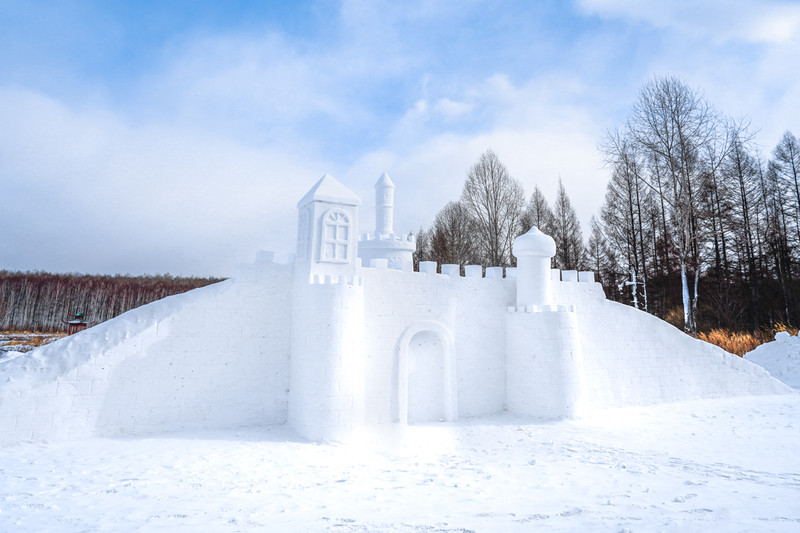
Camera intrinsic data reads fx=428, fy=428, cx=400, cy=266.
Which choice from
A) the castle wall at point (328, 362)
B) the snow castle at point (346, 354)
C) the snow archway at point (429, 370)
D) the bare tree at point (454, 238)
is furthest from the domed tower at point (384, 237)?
the bare tree at point (454, 238)

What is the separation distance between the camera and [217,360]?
27.0 feet

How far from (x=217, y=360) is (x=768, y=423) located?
37.6 ft

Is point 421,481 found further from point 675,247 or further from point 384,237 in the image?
point 675,247

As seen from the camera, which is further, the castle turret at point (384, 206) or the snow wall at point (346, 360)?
the castle turret at point (384, 206)

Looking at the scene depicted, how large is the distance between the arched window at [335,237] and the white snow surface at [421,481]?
11.6 feet

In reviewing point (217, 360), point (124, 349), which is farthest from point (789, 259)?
point (124, 349)

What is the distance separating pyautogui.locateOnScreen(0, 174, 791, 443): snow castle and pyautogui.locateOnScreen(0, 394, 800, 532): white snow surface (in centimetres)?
57

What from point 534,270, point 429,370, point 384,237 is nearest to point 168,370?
point 429,370

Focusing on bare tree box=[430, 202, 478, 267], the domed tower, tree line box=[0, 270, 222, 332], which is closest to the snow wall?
the domed tower

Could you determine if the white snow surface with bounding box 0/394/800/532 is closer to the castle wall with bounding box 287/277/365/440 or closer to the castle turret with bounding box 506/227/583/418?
the castle wall with bounding box 287/277/365/440

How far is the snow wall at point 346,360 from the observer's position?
7344 millimetres

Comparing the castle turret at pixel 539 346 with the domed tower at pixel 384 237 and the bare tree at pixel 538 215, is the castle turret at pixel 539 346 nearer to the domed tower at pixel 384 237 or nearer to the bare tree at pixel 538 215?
the domed tower at pixel 384 237

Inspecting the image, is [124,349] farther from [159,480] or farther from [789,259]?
[789,259]

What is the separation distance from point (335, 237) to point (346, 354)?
7.96 feet
